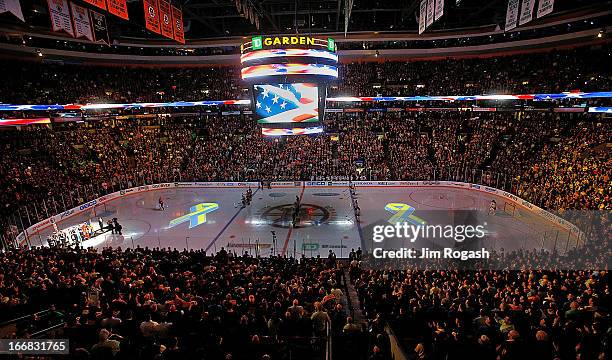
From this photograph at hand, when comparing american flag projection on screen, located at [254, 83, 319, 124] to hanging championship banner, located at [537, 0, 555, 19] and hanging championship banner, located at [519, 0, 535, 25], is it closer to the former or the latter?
hanging championship banner, located at [519, 0, 535, 25]

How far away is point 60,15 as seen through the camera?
12648 millimetres

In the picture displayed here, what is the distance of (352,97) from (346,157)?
28.9 ft

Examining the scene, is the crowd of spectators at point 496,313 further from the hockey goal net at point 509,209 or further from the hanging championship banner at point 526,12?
the hockey goal net at point 509,209

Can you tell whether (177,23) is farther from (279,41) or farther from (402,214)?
(402,214)

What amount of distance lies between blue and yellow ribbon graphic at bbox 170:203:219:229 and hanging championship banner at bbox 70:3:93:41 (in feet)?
40.3

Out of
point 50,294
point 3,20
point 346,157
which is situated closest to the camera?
point 50,294

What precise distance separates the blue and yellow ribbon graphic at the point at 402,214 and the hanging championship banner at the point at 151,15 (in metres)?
16.7

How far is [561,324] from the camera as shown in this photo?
6.80 m

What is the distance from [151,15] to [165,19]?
133cm

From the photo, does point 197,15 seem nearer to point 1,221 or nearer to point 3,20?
point 3,20

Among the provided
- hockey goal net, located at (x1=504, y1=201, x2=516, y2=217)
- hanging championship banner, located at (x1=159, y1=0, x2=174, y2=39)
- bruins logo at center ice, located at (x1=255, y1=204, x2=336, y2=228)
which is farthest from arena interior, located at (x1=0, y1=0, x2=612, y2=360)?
hockey goal net, located at (x1=504, y1=201, x2=516, y2=217)

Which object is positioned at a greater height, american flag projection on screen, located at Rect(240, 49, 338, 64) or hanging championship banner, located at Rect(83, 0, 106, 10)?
hanging championship banner, located at Rect(83, 0, 106, 10)

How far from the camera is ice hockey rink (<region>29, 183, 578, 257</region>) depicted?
748 inches

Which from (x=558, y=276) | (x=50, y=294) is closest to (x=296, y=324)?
(x=50, y=294)
